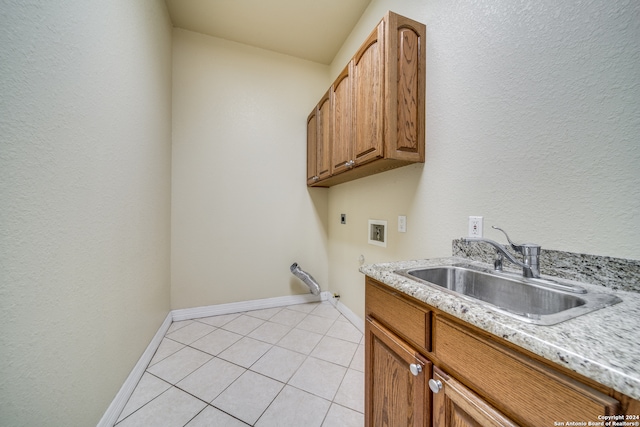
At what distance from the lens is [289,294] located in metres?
2.52

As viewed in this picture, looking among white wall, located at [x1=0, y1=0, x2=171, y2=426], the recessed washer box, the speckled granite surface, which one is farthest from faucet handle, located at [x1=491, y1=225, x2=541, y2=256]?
white wall, located at [x1=0, y1=0, x2=171, y2=426]

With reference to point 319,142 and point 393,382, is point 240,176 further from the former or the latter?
point 393,382

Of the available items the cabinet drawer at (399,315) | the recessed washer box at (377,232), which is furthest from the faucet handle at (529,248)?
the recessed washer box at (377,232)

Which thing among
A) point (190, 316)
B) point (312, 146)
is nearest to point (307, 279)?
point (190, 316)

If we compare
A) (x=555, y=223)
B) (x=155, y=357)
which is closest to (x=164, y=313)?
(x=155, y=357)

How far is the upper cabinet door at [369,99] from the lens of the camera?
1221mm

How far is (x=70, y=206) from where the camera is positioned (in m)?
0.86

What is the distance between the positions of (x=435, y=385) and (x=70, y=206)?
137cm

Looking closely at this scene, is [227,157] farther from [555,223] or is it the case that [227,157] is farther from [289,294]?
[555,223]

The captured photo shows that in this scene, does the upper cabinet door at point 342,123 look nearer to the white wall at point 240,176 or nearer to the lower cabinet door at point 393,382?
the white wall at point 240,176

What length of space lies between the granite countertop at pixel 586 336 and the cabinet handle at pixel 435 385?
0.21m

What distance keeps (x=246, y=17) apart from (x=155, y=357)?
9.29ft

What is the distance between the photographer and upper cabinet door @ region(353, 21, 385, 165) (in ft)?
4.01
